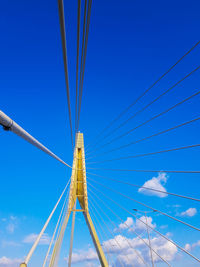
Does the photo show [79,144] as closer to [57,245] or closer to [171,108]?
[57,245]

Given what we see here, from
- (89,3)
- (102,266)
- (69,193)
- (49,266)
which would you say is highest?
(89,3)

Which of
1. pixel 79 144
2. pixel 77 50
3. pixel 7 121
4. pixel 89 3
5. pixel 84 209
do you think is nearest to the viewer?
pixel 7 121

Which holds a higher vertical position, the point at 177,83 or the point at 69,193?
the point at 177,83

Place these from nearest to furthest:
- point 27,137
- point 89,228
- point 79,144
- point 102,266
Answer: point 27,137 → point 102,266 → point 89,228 → point 79,144

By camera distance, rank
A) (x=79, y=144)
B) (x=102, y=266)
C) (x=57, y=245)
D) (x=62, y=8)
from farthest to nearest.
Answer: (x=79, y=144) < (x=102, y=266) < (x=57, y=245) < (x=62, y=8)

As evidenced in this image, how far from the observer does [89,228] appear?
12.0 meters

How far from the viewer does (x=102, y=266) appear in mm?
10391

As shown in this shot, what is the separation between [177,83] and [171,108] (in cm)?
68

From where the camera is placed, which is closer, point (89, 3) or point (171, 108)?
point (89, 3)

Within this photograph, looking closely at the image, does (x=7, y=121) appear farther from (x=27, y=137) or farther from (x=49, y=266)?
(x=49, y=266)

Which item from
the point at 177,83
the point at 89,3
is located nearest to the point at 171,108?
the point at 177,83

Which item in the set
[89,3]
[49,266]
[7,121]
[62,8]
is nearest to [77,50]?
[89,3]

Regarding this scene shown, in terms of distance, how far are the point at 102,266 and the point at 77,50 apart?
9.27 metres

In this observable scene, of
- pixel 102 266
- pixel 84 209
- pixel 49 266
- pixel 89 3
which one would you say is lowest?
pixel 102 266
